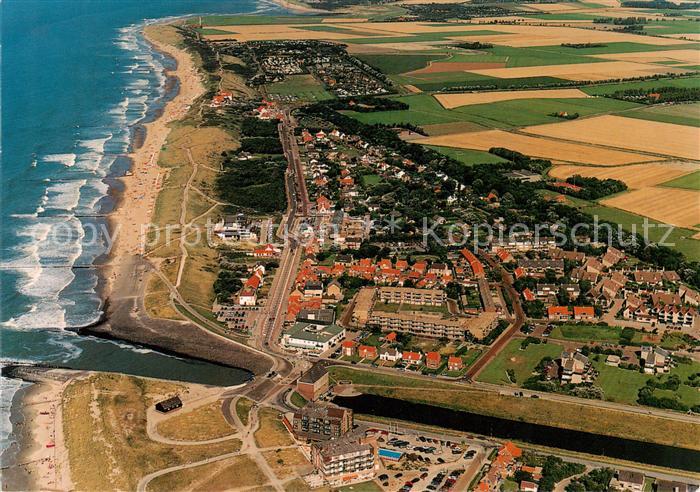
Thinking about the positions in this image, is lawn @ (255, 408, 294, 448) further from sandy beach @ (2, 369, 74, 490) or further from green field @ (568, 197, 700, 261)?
green field @ (568, 197, 700, 261)

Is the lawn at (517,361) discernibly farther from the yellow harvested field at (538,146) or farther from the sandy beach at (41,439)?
the yellow harvested field at (538,146)

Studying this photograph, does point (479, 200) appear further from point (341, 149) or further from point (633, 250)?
point (341, 149)

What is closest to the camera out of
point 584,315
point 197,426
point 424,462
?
point 424,462

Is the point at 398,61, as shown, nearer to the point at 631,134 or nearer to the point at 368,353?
the point at 631,134

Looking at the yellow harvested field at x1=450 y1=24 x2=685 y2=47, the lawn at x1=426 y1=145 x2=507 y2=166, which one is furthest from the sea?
the yellow harvested field at x1=450 y1=24 x2=685 y2=47

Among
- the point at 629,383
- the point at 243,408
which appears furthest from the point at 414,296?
the point at 243,408

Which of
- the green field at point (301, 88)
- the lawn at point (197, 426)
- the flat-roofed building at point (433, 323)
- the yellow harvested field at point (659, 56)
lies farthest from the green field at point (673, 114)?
the lawn at point (197, 426)
